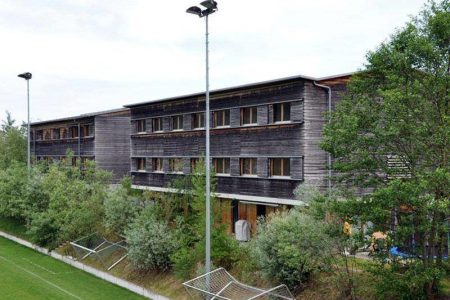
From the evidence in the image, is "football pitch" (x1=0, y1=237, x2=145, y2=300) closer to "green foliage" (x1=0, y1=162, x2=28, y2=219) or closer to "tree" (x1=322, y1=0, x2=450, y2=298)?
"green foliage" (x1=0, y1=162, x2=28, y2=219)

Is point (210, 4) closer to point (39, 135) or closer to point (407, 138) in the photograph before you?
point (407, 138)

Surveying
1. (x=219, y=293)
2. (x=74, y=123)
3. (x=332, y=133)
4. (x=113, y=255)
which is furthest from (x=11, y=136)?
(x=332, y=133)

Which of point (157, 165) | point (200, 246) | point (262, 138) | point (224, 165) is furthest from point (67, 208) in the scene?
point (200, 246)

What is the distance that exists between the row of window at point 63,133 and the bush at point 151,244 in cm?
2616

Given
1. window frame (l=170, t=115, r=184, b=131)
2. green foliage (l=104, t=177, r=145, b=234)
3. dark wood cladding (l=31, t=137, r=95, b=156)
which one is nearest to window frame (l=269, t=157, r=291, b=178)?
green foliage (l=104, t=177, r=145, b=234)

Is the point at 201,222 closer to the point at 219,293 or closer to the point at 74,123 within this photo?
the point at 219,293

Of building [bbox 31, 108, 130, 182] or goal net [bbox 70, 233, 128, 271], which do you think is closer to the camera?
goal net [bbox 70, 233, 128, 271]

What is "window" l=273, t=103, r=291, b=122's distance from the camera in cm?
3175

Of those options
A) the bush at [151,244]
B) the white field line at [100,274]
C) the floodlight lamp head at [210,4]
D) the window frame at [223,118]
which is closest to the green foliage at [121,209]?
the white field line at [100,274]

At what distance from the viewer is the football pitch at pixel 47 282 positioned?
2900cm

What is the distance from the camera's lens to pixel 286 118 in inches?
1257

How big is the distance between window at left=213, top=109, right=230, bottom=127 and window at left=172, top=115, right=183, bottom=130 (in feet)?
15.1

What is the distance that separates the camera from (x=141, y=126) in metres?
46.2

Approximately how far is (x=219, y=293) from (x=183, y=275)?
426cm
